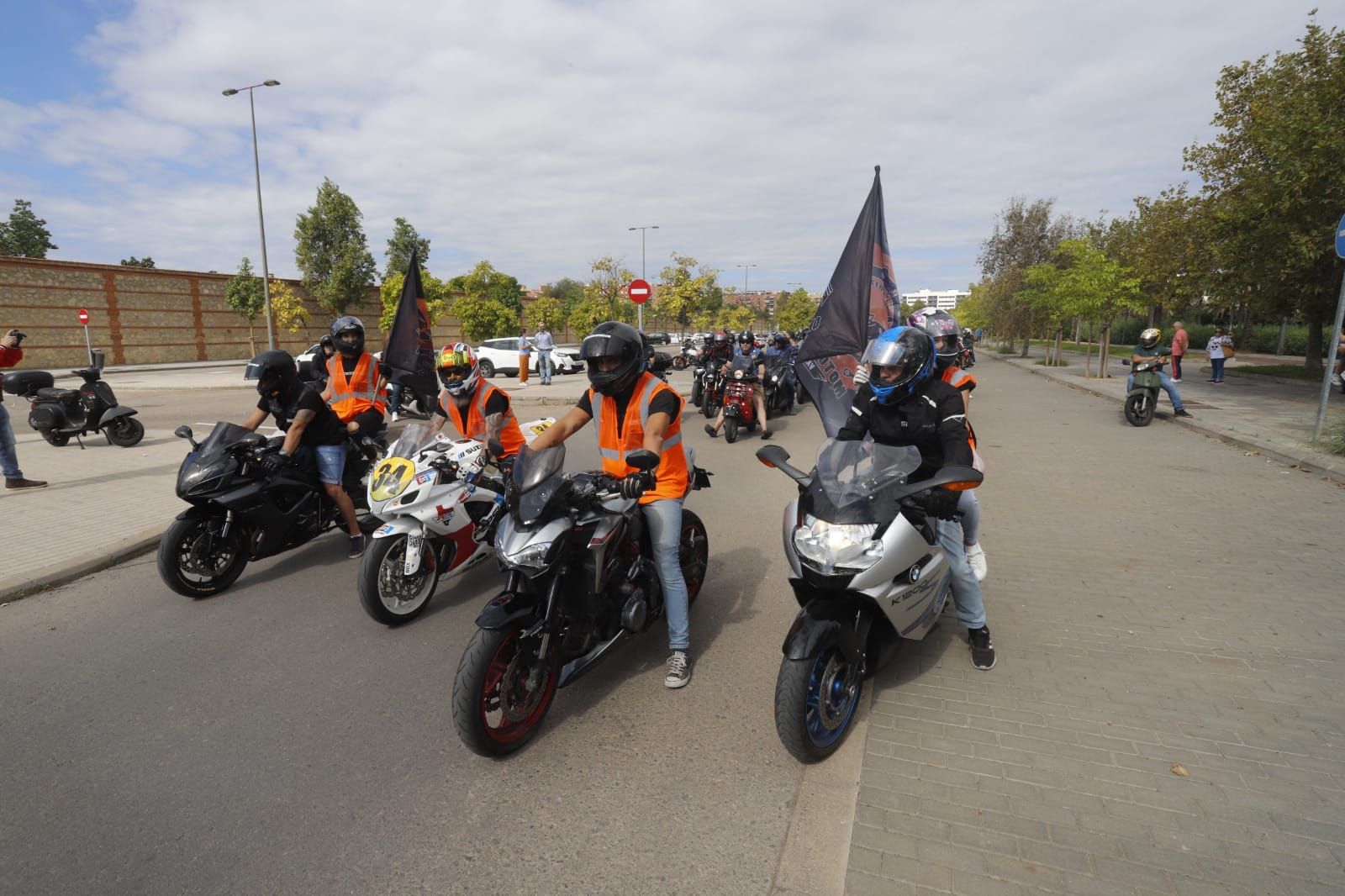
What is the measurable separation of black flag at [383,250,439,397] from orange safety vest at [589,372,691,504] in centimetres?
358

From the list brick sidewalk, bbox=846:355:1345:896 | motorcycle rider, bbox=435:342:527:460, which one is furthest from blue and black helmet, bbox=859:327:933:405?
motorcycle rider, bbox=435:342:527:460

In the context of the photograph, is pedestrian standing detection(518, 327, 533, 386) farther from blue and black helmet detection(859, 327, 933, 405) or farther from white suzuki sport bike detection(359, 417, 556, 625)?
blue and black helmet detection(859, 327, 933, 405)

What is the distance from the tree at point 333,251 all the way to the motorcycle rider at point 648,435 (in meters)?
43.1

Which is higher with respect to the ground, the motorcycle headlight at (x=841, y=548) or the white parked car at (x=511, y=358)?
the motorcycle headlight at (x=841, y=548)

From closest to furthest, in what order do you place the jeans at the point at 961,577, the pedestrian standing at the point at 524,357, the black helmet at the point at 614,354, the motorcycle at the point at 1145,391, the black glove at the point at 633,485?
the black glove at the point at 633,485 → the black helmet at the point at 614,354 → the jeans at the point at 961,577 → the motorcycle at the point at 1145,391 → the pedestrian standing at the point at 524,357

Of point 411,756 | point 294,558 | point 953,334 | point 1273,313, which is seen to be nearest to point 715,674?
point 411,756

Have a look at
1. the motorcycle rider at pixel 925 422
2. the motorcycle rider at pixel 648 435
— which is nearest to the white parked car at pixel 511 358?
the motorcycle rider at pixel 648 435

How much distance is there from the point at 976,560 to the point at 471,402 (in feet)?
12.1

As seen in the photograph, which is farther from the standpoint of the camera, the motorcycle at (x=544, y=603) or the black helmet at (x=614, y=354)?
the black helmet at (x=614, y=354)

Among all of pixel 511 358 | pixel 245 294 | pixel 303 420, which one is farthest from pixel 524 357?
pixel 245 294

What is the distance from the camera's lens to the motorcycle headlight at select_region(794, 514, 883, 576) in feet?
9.45

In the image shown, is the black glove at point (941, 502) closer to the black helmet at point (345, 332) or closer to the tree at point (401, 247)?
the black helmet at point (345, 332)

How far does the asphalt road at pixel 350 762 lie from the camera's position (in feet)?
8.16

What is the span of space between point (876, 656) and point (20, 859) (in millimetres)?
3501
